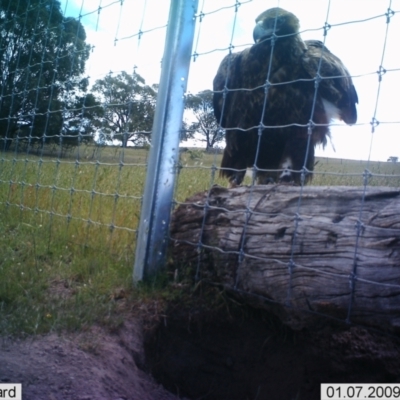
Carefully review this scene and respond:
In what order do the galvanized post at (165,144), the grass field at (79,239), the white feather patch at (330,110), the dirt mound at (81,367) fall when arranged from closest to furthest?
the dirt mound at (81,367), the grass field at (79,239), the galvanized post at (165,144), the white feather patch at (330,110)

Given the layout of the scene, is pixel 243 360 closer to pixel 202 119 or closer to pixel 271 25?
pixel 202 119

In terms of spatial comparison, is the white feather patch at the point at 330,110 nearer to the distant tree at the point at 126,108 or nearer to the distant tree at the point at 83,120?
the distant tree at the point at 126,108

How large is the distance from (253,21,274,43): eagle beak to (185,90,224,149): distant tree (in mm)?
1144

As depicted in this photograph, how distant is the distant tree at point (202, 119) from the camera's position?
3.20 metres

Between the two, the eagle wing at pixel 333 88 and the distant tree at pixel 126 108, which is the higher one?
the eagle wing at pixel 333 88

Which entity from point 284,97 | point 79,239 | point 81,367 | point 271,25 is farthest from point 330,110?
point 81,367

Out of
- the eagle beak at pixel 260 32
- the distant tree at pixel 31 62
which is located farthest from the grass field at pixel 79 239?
the eagle beak at pixel 260 32

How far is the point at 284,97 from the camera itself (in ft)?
13.7

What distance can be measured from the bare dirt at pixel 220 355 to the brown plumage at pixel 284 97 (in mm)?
1490

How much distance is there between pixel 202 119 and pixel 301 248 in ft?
3.69

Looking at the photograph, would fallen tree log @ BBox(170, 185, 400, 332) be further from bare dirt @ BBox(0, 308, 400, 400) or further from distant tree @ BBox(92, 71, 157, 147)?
distant tree @ BBox(92, 71, 157, 147)

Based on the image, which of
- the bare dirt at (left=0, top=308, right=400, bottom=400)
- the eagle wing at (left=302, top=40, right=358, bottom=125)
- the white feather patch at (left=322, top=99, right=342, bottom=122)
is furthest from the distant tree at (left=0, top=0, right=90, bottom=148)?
the bare dirt at (left=0, top=308, right=400, bottom=400)

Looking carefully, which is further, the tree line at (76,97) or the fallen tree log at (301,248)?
the tree line at (76,97)

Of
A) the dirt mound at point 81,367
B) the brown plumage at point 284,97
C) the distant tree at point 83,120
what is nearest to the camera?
the dirt mound at point 81,367
